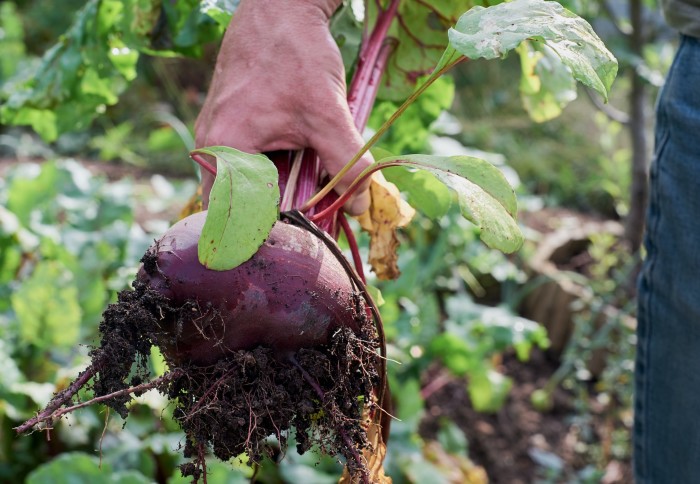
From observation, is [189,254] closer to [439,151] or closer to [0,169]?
[439,151]

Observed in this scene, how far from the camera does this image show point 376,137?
3.37 ft

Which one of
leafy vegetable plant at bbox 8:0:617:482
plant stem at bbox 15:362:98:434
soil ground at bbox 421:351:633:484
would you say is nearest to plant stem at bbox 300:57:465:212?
leafy vegetable plant at bbox 8:0:617:482

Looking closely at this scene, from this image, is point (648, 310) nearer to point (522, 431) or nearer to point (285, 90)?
point (285, 90)

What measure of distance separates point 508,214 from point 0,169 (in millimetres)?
4201

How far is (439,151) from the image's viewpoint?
2.87 meters

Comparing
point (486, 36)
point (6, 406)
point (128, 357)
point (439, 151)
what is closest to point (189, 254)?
point (128, 357)

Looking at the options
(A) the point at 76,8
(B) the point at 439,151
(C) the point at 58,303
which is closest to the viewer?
(C) the point at 58,303

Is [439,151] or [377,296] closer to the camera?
[377,296]

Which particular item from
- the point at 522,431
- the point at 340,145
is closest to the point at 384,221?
the point at 340,145

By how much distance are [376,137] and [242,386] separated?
375mm

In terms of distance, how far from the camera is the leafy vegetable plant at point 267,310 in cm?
95

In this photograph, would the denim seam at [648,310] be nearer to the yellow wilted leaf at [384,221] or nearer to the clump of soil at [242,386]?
the yellow wilted leaf at [384,221]

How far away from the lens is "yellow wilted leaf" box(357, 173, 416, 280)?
1254mm

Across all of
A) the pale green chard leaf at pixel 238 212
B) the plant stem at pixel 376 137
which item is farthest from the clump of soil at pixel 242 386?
the plant stem at pixel 376 137
